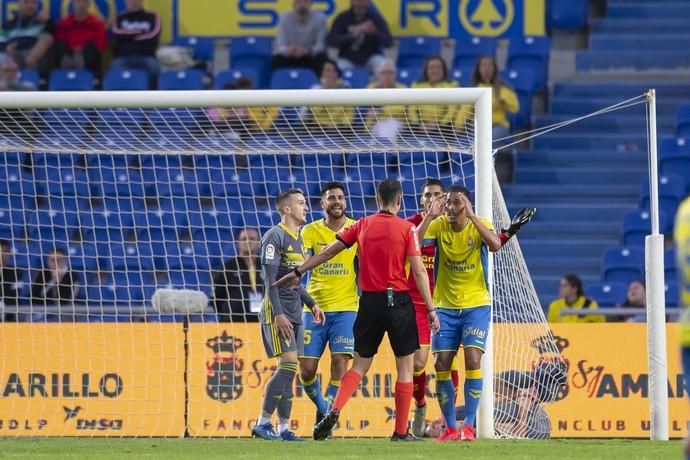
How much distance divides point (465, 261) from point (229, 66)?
9225 millimetres

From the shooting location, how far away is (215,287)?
13.6 meters

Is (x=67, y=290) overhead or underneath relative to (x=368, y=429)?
overhead

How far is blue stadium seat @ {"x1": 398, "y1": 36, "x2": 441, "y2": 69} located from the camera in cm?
1889

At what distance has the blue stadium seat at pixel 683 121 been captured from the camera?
1728cm

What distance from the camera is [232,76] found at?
18.0m

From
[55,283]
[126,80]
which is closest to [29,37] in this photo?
[126,80]

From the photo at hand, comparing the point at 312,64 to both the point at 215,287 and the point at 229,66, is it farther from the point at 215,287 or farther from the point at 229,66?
the point at 215,287

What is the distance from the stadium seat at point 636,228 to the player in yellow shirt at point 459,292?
5.75 m

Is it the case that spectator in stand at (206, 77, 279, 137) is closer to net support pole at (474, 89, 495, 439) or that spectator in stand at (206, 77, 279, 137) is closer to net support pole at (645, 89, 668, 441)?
net support pole at (474, 89, 495, 439)

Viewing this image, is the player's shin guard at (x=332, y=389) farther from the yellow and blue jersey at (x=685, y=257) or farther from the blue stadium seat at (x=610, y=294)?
the yellow and blue jersey at (x=685, y=257)

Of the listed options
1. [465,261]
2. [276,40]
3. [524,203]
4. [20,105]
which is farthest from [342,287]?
[276,40]

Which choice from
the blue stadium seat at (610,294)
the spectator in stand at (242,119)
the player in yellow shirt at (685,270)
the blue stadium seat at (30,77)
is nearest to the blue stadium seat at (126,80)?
the blue stadium seat at (30,77)

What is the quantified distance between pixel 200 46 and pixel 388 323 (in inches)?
402

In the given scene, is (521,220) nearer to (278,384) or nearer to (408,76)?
(278,384)
